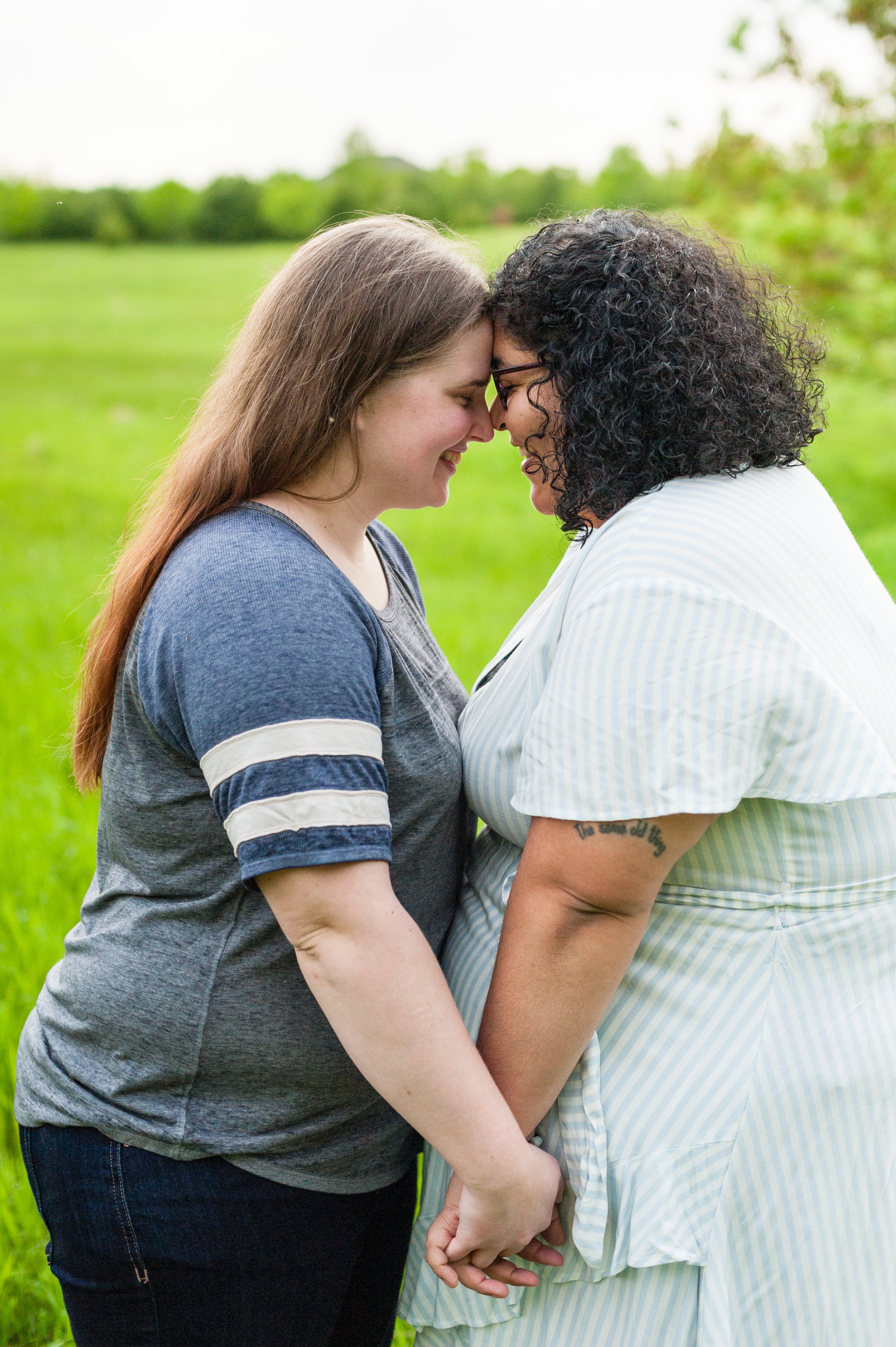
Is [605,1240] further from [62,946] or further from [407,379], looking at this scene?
[62,946]

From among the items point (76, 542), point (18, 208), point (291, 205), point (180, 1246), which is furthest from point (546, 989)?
point (291, 205)

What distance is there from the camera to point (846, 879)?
4.80 feet

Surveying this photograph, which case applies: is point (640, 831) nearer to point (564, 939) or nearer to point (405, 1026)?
point (564, 939)

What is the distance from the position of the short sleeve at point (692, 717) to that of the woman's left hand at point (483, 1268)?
0.64 m

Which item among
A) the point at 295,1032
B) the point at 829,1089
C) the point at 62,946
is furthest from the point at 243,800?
the point at 62,946

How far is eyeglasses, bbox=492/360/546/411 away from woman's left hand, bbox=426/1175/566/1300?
1.21m

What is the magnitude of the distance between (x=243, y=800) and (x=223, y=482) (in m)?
0.51

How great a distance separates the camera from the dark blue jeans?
1.55 metres

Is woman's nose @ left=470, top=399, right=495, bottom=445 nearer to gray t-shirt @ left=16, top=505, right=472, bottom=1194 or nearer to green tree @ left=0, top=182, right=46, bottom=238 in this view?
gray t-shirt @ left=16, top=505, right=472, bottom=1194

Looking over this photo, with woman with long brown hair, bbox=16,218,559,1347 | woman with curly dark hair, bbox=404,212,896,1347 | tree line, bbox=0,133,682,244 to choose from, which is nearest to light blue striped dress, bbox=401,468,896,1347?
woman with curly dark hair, bbox=404,212,896,1347

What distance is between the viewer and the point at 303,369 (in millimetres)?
1610

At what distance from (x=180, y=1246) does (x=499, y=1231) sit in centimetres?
47

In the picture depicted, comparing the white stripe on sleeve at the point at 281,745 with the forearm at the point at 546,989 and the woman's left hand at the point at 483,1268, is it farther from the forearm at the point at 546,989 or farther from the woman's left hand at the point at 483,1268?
the woman's left hand at the point at 483,1268

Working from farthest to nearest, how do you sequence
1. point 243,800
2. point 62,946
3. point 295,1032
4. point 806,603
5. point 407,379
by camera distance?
point 62,946
point 407,379
point 295,1032
point 806,603
point 243,800
